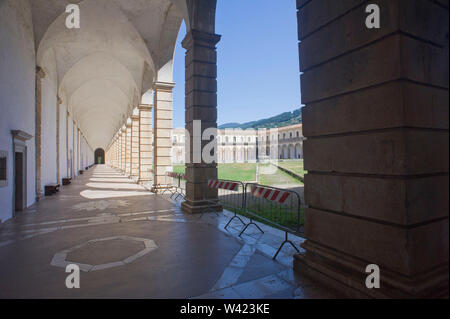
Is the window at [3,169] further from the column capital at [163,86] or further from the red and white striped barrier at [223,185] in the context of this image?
the column capital at [163,86]

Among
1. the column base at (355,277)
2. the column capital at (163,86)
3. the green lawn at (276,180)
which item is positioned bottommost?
the green lawn at (276,180)

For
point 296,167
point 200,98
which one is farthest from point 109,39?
point 296,167

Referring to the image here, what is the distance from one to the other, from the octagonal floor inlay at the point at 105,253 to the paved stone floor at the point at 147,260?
0.6 inches

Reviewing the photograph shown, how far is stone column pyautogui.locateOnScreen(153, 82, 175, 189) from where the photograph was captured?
12242mm

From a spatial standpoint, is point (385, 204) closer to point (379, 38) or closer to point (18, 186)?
point (379, 38)

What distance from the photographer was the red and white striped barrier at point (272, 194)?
483 centimetres

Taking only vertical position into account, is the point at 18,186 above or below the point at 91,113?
below

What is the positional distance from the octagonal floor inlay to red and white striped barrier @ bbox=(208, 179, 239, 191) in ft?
8.58

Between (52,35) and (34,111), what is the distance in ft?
12.8

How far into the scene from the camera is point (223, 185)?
7.19m

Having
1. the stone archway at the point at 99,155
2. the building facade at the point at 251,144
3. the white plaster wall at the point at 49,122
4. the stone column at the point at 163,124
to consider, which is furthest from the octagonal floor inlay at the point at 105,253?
the stone archway at the point at 99,155

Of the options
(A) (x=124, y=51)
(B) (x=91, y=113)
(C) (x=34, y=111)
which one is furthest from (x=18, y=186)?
(B) (x=91, y=113)

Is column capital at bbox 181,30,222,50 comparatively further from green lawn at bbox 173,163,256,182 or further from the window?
green lawn at bbox 173,163,256,182

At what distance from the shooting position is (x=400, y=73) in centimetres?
235
